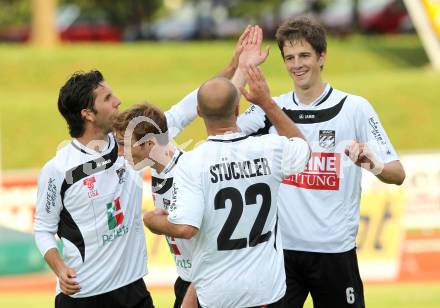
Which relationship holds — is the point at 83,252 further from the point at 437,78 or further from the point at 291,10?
the point at 291,10

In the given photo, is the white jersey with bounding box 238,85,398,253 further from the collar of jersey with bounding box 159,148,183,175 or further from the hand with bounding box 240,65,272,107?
the hand with bounding box 240,65,272,107

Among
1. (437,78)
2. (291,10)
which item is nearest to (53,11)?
(437,78)

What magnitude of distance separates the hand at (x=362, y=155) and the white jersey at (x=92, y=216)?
155cm

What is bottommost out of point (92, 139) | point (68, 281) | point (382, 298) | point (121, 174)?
point (382, 298)

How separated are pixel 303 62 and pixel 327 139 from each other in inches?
21.5

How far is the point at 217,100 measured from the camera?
5.36 meters

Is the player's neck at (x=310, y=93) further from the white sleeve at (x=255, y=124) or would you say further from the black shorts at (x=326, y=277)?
the black shorts at (x=326, y=277)

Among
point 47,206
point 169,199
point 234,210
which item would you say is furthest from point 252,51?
point 47,206

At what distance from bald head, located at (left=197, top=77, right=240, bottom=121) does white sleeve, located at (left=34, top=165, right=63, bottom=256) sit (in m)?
1.38

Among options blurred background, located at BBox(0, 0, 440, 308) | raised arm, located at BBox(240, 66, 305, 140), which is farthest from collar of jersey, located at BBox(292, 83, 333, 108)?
blurred background, located at BBox(0, 0, 440, 308)

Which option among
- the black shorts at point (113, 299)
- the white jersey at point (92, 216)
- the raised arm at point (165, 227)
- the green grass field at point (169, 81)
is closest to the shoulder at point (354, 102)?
the white jersey at point (92, 216)

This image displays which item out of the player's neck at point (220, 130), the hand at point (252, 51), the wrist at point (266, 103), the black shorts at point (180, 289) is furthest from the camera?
the black shorts at point (180, 289)

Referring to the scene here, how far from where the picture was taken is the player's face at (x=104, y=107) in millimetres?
6523

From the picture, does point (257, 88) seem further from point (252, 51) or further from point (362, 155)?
point (362, 155)
